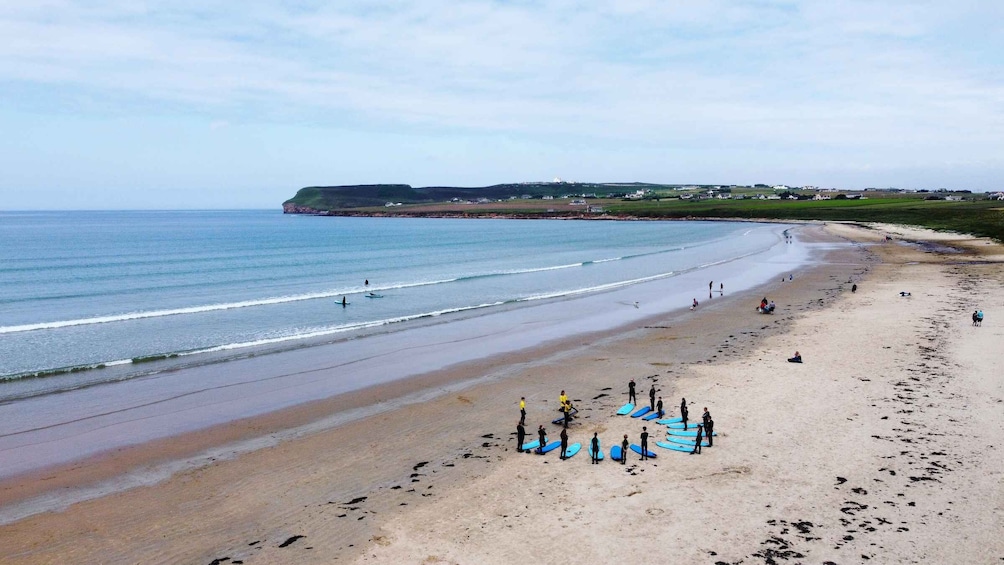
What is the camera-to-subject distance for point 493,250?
319ft

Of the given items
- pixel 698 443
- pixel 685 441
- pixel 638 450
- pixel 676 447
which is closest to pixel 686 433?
pixel 685 441

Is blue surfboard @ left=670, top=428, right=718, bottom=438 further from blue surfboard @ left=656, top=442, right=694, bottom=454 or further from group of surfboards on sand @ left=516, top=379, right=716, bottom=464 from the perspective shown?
blue surfboard @ left=656, top=442, right=694, bottom=454

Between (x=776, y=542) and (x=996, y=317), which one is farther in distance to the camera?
(x=996, y=317)

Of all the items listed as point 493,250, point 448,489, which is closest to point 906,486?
point 448,489

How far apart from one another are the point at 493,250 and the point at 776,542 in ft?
277

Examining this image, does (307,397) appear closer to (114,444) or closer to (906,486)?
(114,444)

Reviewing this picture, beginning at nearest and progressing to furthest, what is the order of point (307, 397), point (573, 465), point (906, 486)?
point (906, 486) → point (573, 465) → point (307, 397)

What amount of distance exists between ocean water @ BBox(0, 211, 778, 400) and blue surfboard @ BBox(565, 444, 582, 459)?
19.7 metres

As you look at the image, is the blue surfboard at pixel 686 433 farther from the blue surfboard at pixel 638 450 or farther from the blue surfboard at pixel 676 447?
the blue surfboard at pixel 638 450

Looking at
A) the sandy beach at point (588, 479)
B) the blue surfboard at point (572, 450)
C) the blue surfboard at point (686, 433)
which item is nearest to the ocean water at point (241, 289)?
the sandy beach at point (588, 479)

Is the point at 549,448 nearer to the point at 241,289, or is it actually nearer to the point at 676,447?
the point at 676,447

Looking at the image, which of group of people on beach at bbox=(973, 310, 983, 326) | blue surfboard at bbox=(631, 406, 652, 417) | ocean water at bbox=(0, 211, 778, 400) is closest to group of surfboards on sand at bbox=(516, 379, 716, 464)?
blue surfboard at bbox=(631, 406, 652, 417)

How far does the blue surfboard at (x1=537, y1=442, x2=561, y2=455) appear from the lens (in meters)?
18.8

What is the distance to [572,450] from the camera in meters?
18.6
